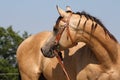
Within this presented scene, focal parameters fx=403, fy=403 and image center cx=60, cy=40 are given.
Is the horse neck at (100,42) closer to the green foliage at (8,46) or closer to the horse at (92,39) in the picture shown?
the horse at (92,39)

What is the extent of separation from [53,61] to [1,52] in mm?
20858

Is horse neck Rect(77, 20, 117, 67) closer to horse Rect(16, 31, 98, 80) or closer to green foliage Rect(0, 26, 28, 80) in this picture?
horse Rect(16, 31, 98, 80)

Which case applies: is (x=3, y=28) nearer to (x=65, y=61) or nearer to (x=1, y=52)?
Result: (x=1, y=52)

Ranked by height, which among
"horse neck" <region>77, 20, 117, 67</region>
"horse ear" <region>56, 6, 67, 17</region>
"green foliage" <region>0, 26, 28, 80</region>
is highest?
"horse ear" <region>56, 6, 67, 17</region>

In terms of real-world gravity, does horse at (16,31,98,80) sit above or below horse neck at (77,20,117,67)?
below

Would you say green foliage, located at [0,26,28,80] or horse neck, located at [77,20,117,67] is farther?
green foliage, located at [0,26,28,80]

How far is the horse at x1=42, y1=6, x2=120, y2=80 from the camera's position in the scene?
5328 millimetres

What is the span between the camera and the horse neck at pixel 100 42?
533 centimetres

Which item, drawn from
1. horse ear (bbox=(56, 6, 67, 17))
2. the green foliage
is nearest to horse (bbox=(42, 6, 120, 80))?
horse ear (bbox=(56, 6, 67, 17))

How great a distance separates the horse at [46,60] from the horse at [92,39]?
16 cm

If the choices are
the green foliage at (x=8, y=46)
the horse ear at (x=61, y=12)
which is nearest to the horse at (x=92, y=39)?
the horse ear at (x=61, y=12)

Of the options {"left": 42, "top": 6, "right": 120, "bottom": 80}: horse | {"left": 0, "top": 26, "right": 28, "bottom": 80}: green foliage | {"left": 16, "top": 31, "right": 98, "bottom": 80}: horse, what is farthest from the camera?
{"left": 0, "top": 26, "right": 28, "bottom": 80}: green foliage

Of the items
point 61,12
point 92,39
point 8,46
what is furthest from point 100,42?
point 8,46

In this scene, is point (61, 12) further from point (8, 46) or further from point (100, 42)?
point (8, 46)
